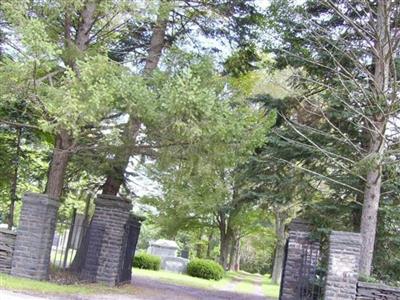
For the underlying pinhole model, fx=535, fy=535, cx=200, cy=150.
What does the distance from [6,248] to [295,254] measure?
577 cm

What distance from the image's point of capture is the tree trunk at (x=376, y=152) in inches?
380

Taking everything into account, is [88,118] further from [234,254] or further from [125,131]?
[234,254]

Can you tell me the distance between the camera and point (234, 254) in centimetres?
3428

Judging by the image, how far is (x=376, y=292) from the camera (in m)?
8.41

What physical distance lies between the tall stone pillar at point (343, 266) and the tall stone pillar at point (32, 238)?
5247mm

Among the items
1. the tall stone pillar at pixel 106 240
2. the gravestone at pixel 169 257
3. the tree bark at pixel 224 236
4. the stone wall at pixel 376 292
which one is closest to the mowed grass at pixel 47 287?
the tall stone pillar at pixel 106 240

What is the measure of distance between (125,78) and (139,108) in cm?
57

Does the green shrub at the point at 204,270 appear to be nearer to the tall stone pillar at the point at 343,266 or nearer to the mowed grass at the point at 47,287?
the mowed grass at the point at 47,287

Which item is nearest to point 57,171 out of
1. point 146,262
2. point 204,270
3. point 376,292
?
point 376,292

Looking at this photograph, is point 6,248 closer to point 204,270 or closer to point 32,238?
point 32,238

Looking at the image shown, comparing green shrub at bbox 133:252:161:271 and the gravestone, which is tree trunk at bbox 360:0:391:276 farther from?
the gravestone

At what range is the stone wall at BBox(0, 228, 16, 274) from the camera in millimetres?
10180

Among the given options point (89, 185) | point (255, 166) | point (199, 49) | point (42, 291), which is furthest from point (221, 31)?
point (42, 291)

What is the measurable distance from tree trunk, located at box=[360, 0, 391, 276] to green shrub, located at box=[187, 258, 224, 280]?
1202cm
